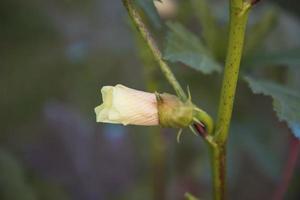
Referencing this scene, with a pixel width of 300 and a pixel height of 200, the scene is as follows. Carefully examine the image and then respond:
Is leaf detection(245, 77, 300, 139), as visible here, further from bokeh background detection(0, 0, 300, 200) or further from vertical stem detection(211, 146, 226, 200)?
bokeh background detection(0, 0, 300, 200)

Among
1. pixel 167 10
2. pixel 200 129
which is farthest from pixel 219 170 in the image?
pixel 167 10

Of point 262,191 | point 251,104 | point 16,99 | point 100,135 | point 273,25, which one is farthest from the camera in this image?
point 100,135

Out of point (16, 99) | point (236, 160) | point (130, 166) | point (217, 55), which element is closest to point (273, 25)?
point (217, 55)

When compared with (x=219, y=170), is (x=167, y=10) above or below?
above

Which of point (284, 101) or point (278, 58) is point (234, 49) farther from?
point (278, 58)

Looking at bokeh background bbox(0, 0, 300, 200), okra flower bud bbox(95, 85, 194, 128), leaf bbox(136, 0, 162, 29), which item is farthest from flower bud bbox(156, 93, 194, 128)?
bokeh background bbox(0, 0, 300, 200)

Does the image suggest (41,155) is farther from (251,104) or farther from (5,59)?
(251,104)
